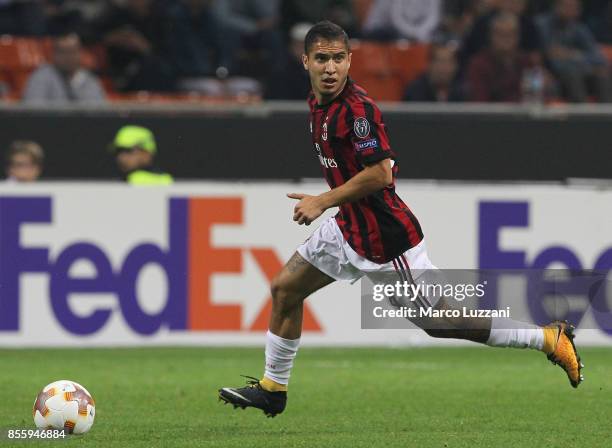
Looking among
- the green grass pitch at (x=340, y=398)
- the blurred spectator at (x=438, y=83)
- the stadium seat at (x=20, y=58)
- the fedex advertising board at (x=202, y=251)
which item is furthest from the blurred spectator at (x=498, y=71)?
the stadium seat at (x=20, y=58)

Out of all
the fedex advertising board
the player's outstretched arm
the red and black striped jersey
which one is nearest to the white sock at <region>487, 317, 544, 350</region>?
the red and black striped jersey

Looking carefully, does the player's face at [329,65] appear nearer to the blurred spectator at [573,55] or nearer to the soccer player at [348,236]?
the soccer player at [348,236]

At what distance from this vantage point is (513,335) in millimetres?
7766

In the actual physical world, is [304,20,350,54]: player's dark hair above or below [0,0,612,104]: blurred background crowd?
above

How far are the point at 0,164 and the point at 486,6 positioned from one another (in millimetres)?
6220

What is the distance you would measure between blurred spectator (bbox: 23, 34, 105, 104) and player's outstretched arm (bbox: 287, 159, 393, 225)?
24.0 feet

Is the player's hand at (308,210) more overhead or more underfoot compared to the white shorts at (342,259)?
more overhead

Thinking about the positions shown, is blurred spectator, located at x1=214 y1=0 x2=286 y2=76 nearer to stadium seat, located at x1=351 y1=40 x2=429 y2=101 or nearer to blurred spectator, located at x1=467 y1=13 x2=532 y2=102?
stadium seat, located at x1=351 y1=40 x2=429 y2=101

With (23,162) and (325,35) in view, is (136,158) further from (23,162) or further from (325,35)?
(325,35)

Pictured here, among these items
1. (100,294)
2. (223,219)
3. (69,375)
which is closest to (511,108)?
(223,219)

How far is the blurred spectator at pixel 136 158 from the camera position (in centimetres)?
1316

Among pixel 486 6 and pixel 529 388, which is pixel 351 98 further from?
pixel 486 6

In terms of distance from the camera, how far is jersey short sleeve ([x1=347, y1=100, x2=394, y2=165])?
7480 millimetres

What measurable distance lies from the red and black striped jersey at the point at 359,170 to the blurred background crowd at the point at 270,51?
705 cm
